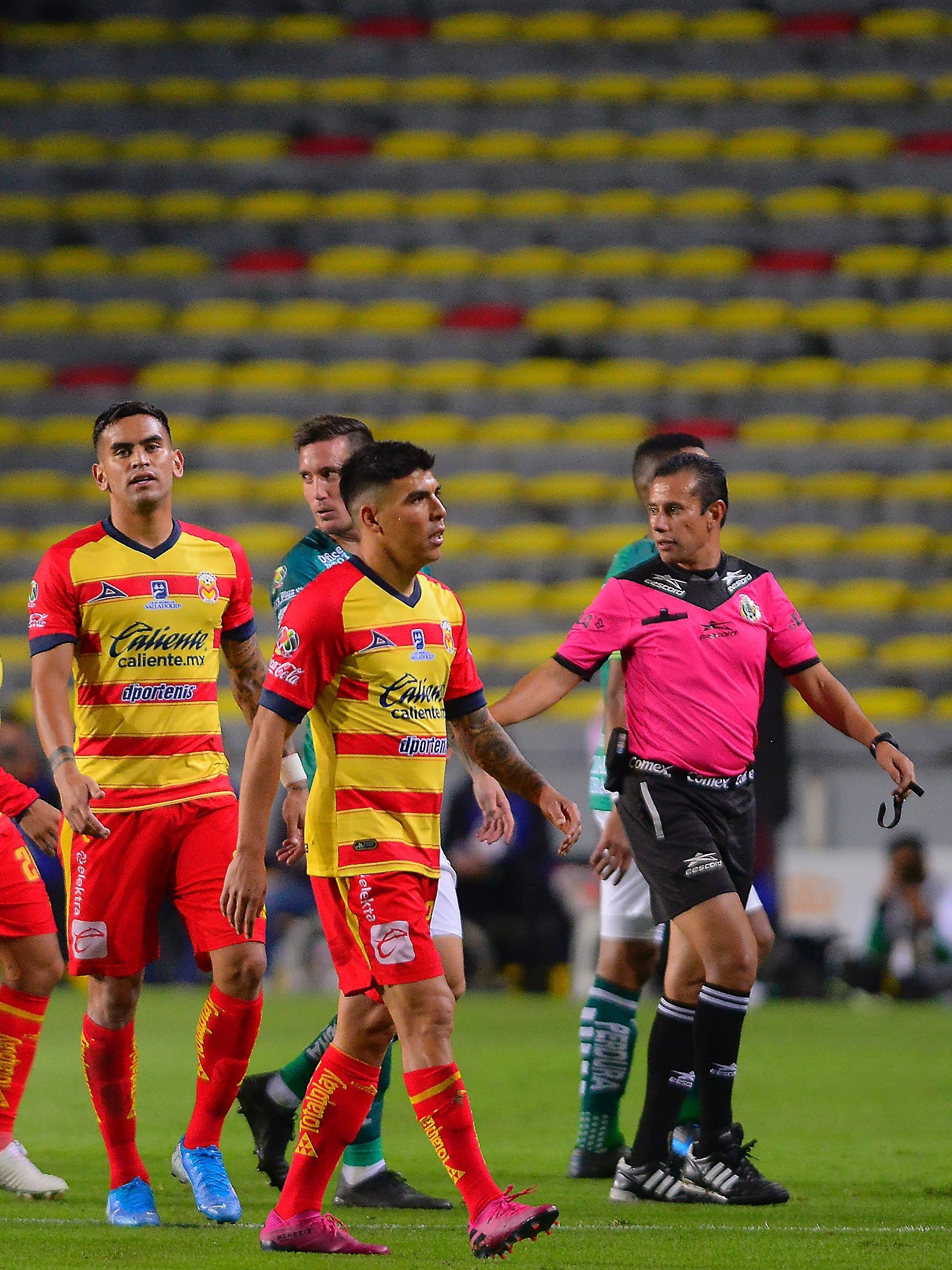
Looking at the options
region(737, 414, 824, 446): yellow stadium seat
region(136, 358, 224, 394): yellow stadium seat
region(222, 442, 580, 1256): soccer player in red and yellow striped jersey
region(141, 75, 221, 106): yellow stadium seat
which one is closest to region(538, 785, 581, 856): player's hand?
region(222, 442, 580, 1256): soccer player in red and yellow striped jersey

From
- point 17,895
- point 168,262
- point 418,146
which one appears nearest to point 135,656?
point 17,895

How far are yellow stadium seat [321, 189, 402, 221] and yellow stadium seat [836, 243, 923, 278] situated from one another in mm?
4808

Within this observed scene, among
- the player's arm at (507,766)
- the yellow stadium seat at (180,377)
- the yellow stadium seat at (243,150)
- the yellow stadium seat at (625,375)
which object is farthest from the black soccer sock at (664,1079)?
the yellow stadium seat at (243,150)

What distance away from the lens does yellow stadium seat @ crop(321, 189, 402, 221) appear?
1959 cm

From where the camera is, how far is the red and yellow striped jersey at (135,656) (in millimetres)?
5094

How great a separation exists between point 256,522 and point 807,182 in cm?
692

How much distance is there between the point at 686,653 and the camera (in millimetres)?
5391

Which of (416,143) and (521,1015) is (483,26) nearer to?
(416,143)

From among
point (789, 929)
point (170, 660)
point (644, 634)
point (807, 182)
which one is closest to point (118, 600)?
point (170, 660)

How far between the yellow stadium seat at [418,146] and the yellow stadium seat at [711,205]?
2.66 m

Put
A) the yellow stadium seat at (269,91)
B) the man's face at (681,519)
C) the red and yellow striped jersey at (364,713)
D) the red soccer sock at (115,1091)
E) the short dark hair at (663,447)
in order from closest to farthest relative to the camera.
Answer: the red and yellow striped jersey at (364,713)
the red soccer sock at (115,1091)
the man's face at (681,519)
the short dark hair at (663,447)
the yellow stadium seat at (269,91)

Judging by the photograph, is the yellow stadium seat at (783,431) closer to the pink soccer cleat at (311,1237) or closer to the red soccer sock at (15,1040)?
the red soccer sock at (15,1040)

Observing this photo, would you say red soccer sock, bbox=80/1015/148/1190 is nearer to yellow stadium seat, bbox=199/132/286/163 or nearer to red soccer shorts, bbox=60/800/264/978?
red soccer shorts, bbox=60/800/264/978

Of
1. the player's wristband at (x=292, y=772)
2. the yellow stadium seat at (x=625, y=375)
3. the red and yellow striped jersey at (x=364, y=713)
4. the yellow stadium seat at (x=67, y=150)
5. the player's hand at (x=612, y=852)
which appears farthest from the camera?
the yellow stadium seat at (x=67, y=150)
